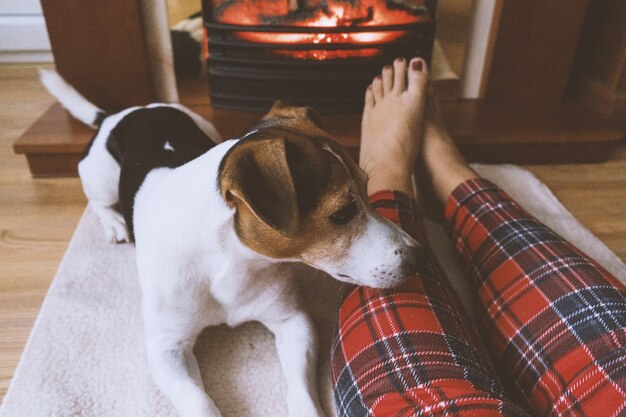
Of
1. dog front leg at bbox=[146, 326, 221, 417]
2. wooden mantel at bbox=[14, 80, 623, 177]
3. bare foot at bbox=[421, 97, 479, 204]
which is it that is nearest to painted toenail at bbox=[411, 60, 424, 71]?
bare foot at bbox=[421, 97, 479, 204]

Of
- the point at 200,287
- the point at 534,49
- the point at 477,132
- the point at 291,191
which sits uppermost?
the point at 291,191

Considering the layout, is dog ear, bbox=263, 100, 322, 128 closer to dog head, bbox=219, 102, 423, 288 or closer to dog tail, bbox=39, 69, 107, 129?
dog head, bbox=219, 102, 423, 288

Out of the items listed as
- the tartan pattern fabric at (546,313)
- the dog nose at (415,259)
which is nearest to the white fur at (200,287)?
the dog nose at (415,259)

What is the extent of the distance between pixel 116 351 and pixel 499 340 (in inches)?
29.7

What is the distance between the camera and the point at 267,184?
0.70 metres

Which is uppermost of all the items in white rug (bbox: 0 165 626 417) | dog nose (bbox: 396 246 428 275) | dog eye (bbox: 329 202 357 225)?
dog eye (bbox: 329 202 357 225)

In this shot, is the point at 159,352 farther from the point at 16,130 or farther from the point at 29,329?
the point at 16,130

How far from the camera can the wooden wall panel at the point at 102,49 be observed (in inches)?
62.2

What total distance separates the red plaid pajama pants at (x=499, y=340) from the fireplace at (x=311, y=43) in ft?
2.74

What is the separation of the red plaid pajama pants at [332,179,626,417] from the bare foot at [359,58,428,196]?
26cm

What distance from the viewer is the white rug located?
3.14 ft

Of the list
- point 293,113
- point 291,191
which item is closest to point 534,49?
point 293,113

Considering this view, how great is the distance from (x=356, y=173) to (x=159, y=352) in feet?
1.57

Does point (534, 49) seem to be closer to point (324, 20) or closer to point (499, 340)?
point (324, 20)
